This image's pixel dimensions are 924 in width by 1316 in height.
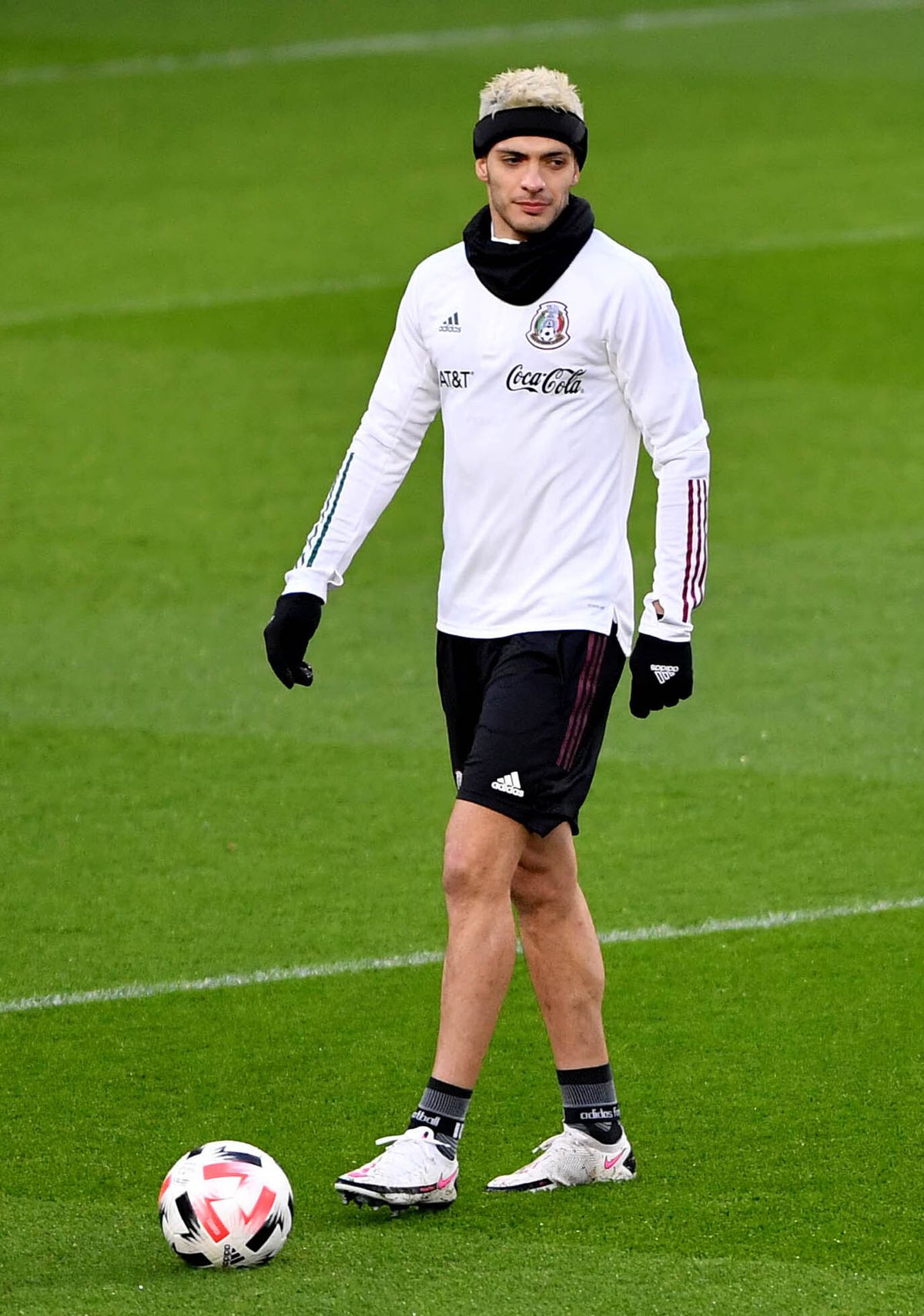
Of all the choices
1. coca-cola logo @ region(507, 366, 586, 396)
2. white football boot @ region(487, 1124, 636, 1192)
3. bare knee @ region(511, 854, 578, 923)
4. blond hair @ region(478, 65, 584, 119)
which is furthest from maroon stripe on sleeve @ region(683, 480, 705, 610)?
white football boot @ region(487, 1124, 636, 1192)

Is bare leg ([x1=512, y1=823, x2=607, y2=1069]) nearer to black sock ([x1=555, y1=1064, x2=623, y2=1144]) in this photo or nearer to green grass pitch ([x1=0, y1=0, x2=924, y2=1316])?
black sock ([x1=555, y1=1064, x2=623, y2=1144])

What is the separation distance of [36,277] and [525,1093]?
12620mm

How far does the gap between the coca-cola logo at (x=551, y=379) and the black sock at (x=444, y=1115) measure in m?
1.53

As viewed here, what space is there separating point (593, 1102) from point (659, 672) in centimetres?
99

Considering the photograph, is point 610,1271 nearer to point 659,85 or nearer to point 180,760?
point 180,760

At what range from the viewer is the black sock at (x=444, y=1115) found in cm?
519

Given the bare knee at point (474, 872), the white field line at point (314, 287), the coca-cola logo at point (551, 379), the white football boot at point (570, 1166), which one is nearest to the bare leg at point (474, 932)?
the bare knee at point (474, 872)

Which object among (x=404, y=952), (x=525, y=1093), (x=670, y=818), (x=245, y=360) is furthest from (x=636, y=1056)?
(x=245, y=360)


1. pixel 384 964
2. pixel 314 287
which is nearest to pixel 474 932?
pixel 384 964

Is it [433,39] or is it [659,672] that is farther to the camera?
[433,39]

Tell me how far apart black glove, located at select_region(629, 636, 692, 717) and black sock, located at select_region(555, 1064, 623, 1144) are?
847mm

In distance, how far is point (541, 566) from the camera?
5.27 meters

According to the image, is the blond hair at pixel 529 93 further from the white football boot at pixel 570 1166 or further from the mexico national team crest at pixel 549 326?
the white football boot at pixel 570 1166

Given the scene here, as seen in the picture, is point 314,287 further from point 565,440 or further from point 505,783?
point 505,783
